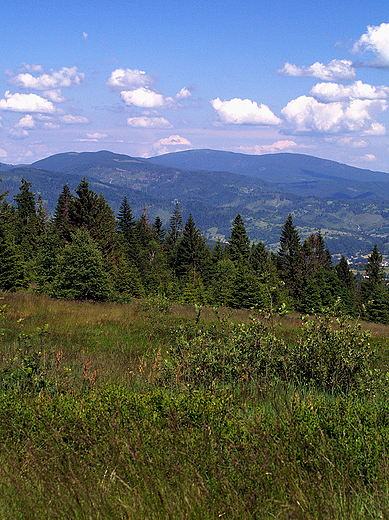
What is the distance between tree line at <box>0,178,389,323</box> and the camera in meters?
26.6

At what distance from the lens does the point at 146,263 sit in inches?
2726

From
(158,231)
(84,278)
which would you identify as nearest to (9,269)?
(84,278)

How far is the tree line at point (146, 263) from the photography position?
26.6m

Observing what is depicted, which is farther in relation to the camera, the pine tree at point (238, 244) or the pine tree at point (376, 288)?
the pine tree at point (238, 244)

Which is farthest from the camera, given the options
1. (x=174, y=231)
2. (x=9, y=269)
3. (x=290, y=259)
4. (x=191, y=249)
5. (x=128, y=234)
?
(x=174, y=231)

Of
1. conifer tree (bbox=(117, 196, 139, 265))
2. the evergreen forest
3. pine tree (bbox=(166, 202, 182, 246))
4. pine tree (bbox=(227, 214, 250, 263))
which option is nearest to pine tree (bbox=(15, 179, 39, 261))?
conifer tree (bbox=(117, 196, 139, 265))

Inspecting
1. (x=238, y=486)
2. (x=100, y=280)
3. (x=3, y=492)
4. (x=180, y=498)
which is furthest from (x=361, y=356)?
(x=100, y=280)

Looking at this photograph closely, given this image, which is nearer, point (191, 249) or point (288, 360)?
point (288, 360)

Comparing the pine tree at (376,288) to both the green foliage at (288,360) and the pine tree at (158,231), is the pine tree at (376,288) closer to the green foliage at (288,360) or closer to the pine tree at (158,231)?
the pine tree at (158,231)

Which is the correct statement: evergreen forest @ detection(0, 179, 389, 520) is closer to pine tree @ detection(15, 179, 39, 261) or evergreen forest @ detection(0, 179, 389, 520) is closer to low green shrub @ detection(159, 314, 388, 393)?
low green shrub @ detection(159, 314, 388, 393)

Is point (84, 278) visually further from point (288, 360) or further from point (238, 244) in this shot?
point (238, 244)

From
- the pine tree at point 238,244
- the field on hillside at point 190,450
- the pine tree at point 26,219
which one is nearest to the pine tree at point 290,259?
the pine tree at point 238,244

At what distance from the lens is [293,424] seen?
322 centimetres

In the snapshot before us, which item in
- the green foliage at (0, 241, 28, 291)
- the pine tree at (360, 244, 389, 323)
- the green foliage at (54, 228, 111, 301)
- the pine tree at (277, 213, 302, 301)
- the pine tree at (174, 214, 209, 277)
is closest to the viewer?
the green foliage at (54, 228, 111, 301)
